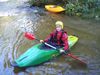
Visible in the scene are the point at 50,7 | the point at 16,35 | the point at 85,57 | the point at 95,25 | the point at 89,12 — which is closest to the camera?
the point at 85,57

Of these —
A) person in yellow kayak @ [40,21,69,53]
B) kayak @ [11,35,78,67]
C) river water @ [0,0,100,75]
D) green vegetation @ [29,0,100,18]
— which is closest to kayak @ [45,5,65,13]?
river water @ [0,0,100,75]

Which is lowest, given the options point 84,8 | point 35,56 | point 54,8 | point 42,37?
point 42,37

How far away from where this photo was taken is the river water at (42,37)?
7965 mm

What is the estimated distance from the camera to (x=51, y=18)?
520 inches

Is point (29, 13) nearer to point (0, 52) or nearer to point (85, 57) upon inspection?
point (0, 52)

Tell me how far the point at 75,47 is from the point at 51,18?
396 centimetres

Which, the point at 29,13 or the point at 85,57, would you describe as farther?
the point at 29,13

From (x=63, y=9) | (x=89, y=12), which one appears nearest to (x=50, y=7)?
(x=63, y=9)

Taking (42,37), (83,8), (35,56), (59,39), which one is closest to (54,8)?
(83,8)

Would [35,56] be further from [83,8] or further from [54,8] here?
[54,8]

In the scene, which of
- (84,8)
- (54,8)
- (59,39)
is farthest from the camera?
(54,8)

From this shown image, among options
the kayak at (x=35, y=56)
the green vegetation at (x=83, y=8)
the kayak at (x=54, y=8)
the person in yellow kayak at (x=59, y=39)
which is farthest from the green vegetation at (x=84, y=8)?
the kayak at (x=35, y=56)

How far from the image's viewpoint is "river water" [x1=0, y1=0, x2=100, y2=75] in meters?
7.96

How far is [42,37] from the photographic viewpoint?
1067 centimetres
